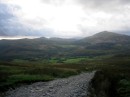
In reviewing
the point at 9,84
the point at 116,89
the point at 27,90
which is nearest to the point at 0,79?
the point at 9,84

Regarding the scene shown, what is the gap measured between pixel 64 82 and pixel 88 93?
1057 cm

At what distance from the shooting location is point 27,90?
142ft

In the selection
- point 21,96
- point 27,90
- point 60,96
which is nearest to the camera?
point 60,96

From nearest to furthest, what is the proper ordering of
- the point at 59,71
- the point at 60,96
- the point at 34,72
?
the point at 60,96 < the point at 34,72 < the point at 59,71

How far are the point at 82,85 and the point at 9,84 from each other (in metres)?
13.6

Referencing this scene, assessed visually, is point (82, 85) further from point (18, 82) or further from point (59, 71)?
point (59, 71)

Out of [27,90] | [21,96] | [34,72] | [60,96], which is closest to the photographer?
[60,96]

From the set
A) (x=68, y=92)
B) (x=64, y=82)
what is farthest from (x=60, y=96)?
(x=64, y=82)

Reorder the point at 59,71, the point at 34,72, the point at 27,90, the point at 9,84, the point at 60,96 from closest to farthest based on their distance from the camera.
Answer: the point at 60,96 < the point at 27,90 < the point at 9,84 < the point at 34,72 < the point at 59,71

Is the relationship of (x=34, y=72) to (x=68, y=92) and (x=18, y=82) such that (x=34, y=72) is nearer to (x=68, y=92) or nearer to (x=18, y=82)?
(x=18, y=82)

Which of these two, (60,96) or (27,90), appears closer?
(60,96)

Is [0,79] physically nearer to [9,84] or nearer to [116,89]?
[9,84]

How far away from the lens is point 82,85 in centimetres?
4425

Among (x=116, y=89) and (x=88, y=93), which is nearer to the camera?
(x=88, y=93)
